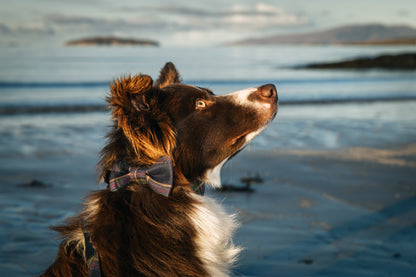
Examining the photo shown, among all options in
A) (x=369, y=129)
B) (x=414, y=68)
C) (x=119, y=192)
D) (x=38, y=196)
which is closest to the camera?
(x=119, y=192)

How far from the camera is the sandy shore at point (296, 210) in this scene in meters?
4.54

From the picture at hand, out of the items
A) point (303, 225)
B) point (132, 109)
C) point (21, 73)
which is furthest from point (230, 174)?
point (21, 73)

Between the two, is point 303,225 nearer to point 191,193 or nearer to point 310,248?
point 310,248

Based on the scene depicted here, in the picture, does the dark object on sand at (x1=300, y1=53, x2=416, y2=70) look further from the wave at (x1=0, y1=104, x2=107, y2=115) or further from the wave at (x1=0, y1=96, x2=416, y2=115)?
the wave at (x1=0, y1=104, x2=107, y2=115)

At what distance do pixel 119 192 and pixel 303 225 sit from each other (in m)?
3.32

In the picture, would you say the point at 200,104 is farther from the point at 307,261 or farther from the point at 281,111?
the point at 281,111

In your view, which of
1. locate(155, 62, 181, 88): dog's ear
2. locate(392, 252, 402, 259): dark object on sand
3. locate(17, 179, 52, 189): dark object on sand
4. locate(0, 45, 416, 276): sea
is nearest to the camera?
locate(155, 62, 181, 88): dog's ear

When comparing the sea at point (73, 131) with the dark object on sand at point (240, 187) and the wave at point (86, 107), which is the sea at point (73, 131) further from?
the dark object on sand at point (240, 187)

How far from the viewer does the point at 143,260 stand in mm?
2703

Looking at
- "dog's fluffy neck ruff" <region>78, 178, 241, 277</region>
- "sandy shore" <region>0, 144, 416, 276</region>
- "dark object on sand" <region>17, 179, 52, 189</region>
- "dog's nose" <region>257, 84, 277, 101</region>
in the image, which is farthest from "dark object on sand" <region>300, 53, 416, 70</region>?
"dog's fluffy neck ruff" <region>78, 178, 241, 277</region>

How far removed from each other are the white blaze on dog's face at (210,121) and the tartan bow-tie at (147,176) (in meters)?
0.31

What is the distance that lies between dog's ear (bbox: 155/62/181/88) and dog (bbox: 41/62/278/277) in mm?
338

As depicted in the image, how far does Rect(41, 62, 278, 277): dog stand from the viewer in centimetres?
268

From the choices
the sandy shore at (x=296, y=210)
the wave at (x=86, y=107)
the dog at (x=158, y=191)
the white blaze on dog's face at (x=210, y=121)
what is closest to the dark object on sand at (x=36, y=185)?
the sandy shore at (x=296, y=210)
